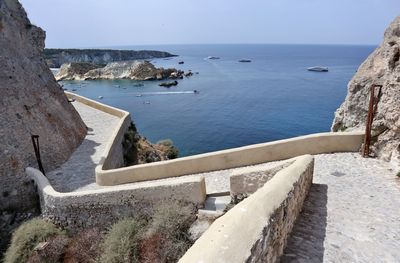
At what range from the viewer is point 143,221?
1007 centimetres

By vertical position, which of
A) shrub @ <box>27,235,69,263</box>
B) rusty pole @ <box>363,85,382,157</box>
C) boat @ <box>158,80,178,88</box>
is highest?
rusty pole @ <box>363,85,382,157</box>

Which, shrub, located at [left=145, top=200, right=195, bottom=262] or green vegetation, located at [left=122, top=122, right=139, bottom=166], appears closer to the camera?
shrub, located at [left=145, top=200, right=195, bottom=262]

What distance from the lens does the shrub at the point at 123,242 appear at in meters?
8.96

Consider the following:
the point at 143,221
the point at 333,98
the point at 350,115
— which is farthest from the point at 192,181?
the point at 333,98

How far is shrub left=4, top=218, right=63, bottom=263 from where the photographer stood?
10.5 m

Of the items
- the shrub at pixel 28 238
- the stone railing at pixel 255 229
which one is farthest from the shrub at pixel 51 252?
the stone railing at pixel 255 229

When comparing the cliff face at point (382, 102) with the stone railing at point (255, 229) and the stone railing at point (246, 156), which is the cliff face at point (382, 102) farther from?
the stone railing at point (255, 229)

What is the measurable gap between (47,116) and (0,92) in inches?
106

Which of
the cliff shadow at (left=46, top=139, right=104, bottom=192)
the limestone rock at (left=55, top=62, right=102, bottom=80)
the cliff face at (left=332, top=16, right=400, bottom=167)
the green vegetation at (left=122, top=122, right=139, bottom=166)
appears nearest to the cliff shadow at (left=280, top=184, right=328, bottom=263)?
the cliff face at (left=332, top=16, right=400, bottom=167)

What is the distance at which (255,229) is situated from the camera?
14.3ft

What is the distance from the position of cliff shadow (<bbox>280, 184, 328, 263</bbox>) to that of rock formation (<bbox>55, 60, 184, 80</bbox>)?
8936cm

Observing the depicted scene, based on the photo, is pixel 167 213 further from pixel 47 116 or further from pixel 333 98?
pixel 333 98

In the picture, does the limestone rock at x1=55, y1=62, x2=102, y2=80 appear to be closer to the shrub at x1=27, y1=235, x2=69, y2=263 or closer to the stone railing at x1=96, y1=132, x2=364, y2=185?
the stone railing at x1=96, y1=132, x2=364, y2=185

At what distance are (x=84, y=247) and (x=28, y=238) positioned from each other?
75.4 inches
